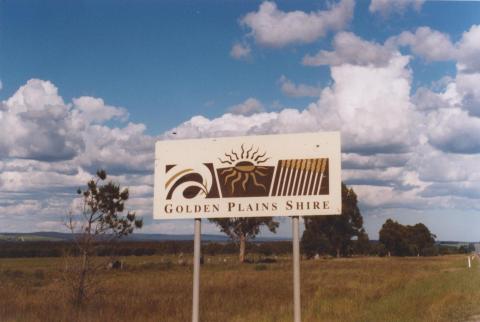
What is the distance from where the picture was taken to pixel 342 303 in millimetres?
14344

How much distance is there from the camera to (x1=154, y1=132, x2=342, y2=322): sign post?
718cm

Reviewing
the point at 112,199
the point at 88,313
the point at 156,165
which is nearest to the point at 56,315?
the point at 88,313

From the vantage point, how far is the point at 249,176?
7484mm

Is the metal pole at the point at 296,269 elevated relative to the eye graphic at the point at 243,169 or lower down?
lower down

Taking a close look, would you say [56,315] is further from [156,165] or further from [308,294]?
[308,294]

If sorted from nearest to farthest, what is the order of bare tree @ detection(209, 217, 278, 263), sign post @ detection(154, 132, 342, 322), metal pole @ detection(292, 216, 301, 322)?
metal pole @ detection(292, 216, 301, 322) < sign post @ detection(154, 132, 342, 322) < bare tree @ detection(209, 217, 278, 263)

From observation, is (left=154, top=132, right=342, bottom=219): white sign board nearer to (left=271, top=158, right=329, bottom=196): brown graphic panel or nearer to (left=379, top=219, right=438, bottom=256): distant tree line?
(left=271, top=158, right=329, bottom=196): brown graphic panel

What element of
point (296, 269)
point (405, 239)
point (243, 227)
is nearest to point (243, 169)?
point (296, 269)

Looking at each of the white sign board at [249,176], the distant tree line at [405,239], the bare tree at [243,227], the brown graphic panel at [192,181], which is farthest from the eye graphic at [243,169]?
the distant tree line at [405,239]

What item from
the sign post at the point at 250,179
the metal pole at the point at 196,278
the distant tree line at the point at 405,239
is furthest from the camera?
the distant tree line at the point at 405,239

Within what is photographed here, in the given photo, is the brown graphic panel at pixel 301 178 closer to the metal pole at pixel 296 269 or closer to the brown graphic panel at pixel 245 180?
the brown graphic panel at pixel 245 180

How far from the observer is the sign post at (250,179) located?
718cm

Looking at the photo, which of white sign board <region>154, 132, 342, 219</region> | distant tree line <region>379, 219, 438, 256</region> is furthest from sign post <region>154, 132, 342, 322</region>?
distant tree line <region>379, 219, 438, 256</region>

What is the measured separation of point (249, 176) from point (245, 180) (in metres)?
0.08
